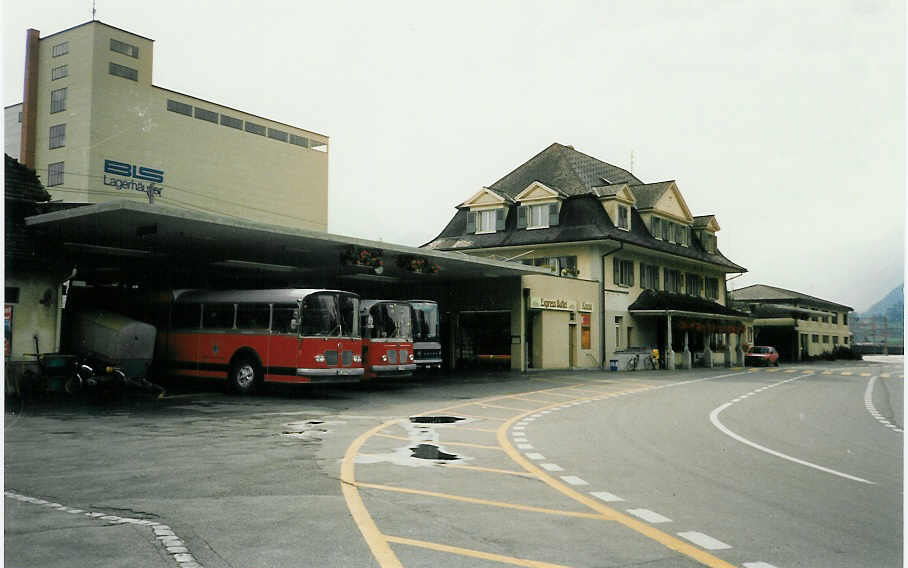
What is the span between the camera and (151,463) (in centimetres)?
1022

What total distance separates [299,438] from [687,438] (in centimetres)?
653

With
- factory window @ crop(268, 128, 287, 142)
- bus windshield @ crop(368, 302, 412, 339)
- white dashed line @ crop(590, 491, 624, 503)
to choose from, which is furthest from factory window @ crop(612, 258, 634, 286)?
factory window @ crop(268, 128, 287, 142)

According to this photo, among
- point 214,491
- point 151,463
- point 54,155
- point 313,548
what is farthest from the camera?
point 54,155

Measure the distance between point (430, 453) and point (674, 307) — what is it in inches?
1518

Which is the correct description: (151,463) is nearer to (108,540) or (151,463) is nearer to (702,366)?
(108,540)

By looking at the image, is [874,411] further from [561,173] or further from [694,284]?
[694,284]

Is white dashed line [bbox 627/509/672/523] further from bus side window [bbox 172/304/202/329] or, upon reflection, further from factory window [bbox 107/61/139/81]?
factory window [bbox 107/61/139/81]

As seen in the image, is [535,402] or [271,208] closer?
[535,402]

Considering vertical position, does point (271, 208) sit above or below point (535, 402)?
above

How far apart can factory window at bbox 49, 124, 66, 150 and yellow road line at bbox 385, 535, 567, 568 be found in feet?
197

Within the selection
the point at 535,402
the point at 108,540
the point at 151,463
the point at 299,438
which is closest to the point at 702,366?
the point at 535,402

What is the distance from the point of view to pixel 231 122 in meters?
72.3

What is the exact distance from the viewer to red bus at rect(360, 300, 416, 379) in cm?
2520

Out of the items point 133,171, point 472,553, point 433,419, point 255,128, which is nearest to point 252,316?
point 433,419
